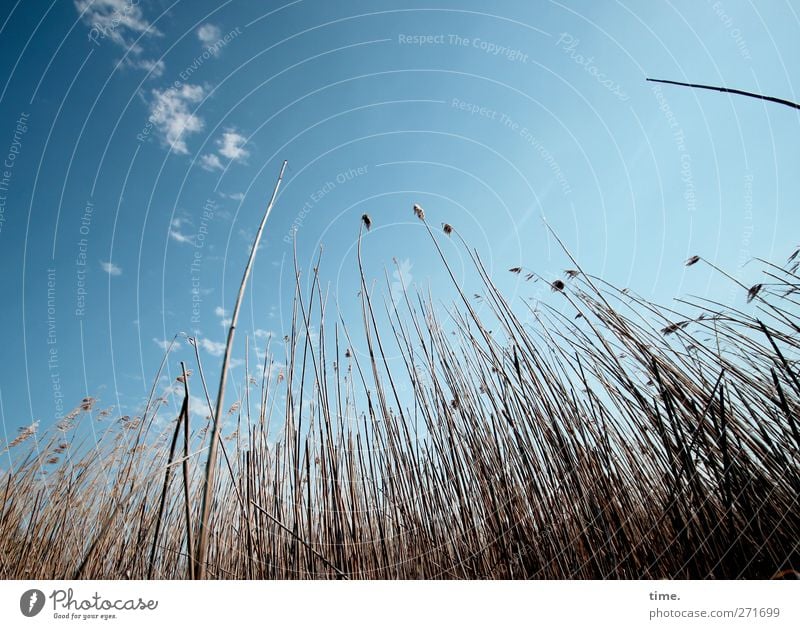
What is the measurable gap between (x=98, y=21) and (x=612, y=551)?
2059mm

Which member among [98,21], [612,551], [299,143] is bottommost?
[612,551]

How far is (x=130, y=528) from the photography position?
1212mm

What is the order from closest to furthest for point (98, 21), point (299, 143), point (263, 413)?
point (98, 21) → point (263, 413) → point (299, 143)

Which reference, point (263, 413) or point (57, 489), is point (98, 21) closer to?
point (263, 413)

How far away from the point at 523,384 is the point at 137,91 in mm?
1667

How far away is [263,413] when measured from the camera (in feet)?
4.37

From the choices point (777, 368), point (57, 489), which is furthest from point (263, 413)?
point (777, 368)

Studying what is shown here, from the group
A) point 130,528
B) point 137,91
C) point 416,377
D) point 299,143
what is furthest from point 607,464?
point 137,91

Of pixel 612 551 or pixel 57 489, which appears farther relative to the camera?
pixel 57 489

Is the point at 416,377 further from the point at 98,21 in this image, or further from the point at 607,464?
the point at 98,21

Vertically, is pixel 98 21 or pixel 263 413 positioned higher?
pixel 98 21

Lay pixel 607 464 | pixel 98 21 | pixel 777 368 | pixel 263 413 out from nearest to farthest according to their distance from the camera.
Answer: pixel 777 368 < pixel 607 464 < pixel 98 21 < pixel 263 413
